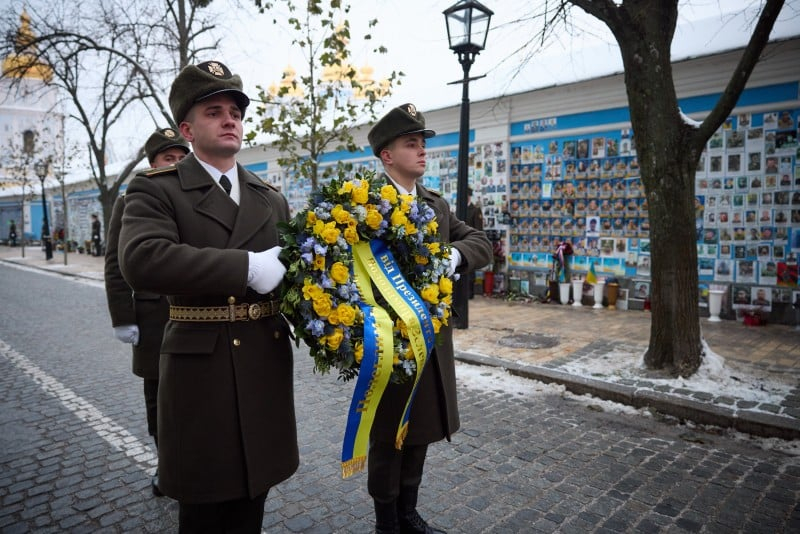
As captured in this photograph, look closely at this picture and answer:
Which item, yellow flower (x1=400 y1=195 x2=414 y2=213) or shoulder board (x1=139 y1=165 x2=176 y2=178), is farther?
yellow flower (x1=400 y1=195 x2=414 y2=213)

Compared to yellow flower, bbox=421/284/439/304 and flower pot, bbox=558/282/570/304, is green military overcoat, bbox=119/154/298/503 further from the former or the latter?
flower pot, bbox=558/282/570/304

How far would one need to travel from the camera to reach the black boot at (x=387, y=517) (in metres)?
2.76

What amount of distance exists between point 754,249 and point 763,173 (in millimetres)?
Result: 1204

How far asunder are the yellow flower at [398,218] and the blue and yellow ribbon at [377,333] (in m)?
0.12

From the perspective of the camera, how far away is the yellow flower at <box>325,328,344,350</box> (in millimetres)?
2120

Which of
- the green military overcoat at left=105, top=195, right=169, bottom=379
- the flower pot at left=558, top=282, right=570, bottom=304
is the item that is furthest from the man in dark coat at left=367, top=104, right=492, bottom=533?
the flower pot at left=558, top=282, right=570, bottom=304

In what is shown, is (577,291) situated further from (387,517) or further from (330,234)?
(330,234)

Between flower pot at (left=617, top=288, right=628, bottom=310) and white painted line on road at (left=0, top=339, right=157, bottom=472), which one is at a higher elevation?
flower pot at (left=617, top=288, right=628, bottom=310)

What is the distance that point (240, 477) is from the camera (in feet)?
6.93

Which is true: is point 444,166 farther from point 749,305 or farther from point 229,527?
point 229,527

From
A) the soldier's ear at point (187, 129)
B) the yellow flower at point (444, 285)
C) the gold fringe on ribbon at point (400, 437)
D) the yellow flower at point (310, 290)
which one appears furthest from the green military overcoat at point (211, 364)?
the yellow flower at point (444, 285)

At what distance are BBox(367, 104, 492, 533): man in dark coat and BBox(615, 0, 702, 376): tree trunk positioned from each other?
11.3 feet

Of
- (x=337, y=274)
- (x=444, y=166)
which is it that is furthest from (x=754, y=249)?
(x=337, y=274)

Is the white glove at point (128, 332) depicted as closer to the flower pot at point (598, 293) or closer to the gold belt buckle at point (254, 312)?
the gold belt buckle at point (254, 312)
